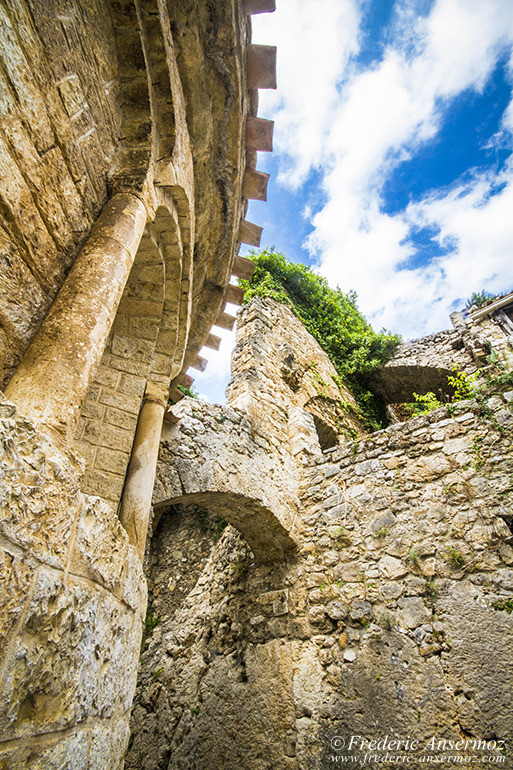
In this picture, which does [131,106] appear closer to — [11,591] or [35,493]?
[35,493]

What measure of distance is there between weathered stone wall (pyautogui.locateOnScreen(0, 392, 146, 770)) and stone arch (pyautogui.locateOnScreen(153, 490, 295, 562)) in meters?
2.39

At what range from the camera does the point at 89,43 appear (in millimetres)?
1685

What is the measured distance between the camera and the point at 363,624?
3561 mm

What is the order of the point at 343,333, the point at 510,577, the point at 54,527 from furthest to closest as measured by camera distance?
the point at 343,333 < the point at 510,577 < the point at 54,527

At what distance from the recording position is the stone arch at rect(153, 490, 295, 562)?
384cm

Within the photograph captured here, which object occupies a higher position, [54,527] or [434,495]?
[434,495]

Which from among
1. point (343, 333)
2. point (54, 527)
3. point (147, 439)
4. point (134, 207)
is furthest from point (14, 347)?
point (343, 333)

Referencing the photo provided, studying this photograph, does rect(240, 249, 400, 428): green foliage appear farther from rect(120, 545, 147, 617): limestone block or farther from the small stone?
rect(120, 545, 147, 617): limestone block

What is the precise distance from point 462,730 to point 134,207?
13.6ft

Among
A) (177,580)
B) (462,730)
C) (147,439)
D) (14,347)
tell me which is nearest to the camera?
(14,347)

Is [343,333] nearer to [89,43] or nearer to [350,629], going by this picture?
[350,629]

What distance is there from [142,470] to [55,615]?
1437 millimetres

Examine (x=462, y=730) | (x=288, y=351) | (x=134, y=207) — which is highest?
(x=288, y=351)

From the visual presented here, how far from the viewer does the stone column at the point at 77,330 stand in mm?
1165
